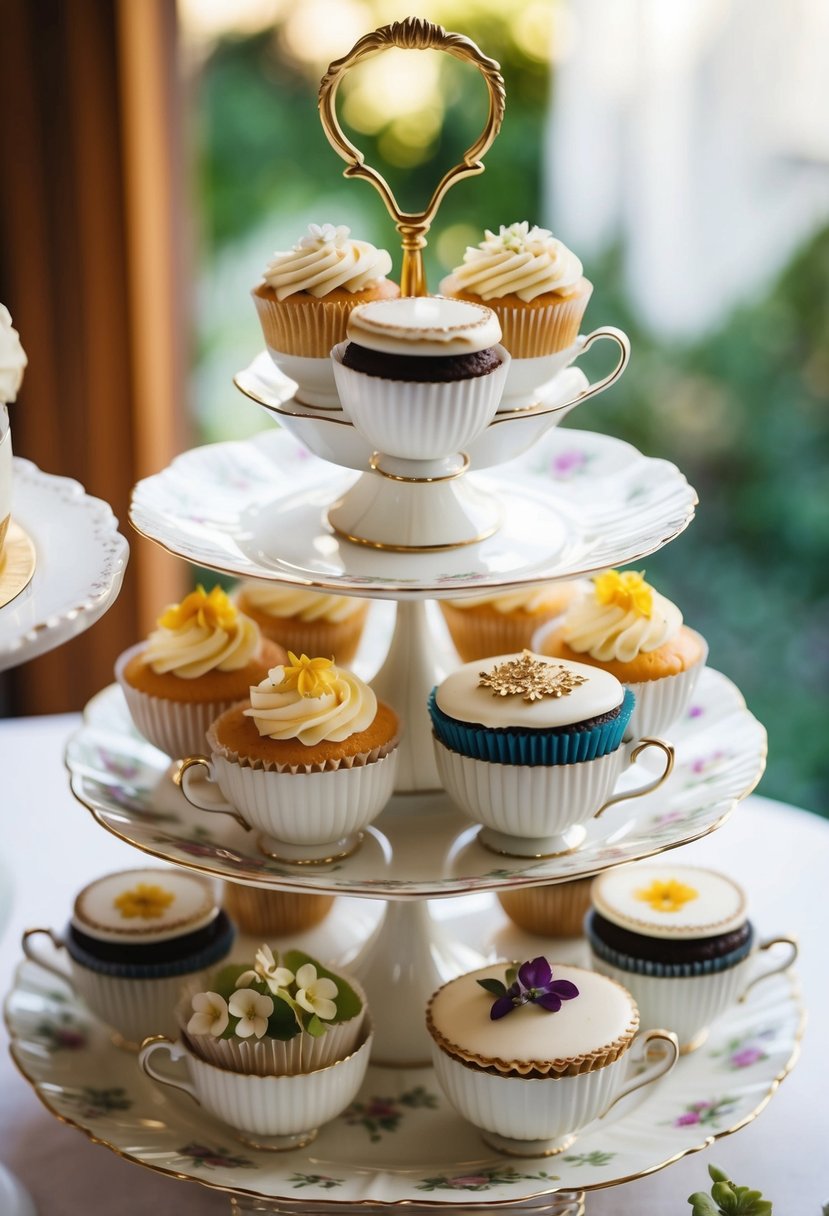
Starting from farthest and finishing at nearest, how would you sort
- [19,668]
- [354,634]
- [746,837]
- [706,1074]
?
[19,668] < [746,837] < [354,634] < [706,1074]

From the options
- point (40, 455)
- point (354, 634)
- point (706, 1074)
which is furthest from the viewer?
point (40, 455)

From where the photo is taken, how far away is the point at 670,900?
1.52 metres

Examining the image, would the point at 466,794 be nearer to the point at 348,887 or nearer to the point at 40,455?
the point at 348,887

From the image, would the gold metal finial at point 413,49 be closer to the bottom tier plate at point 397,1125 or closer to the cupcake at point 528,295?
the cupcake at point 528,295

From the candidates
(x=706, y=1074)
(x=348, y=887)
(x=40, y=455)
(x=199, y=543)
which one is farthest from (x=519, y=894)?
(x=40, y=455)

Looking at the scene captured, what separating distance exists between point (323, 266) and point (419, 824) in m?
0.54

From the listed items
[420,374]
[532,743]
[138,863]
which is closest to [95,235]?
[138,863]

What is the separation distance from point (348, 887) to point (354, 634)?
16.1 inches

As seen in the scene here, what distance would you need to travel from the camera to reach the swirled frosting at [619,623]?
1.42 metres

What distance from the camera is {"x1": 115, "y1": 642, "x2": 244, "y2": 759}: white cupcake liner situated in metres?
1.43

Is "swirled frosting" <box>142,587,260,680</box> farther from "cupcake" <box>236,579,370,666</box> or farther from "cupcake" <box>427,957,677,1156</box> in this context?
"cupcake" <box>427,957,677,1156</box>

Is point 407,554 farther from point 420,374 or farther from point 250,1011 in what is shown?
point 250,1011

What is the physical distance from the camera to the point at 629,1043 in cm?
129

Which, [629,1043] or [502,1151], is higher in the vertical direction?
[629,1043]
